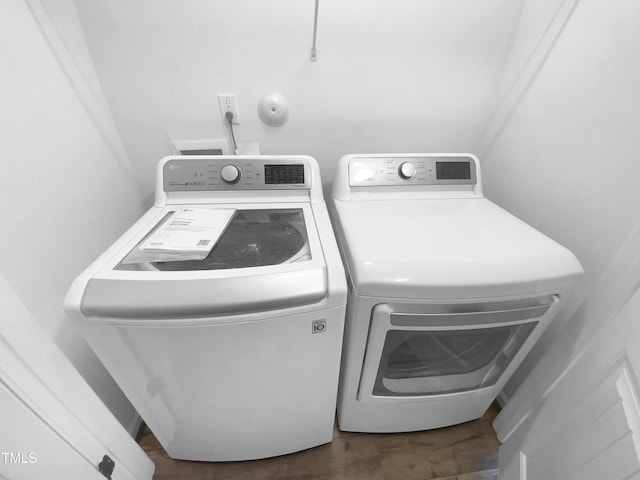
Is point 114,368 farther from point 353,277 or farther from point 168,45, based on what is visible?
point 168,45

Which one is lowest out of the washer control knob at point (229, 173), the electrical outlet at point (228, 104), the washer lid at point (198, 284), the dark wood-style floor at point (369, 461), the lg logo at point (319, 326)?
the dark wood-style floor at point (369, 461)

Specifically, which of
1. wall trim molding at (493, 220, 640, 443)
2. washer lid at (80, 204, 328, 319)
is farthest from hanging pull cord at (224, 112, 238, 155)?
wall trim molding at (493, 220, 640, 443)

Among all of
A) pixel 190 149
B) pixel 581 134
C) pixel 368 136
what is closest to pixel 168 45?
pixel 190 149

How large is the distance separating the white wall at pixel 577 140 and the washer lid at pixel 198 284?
2.95 ft

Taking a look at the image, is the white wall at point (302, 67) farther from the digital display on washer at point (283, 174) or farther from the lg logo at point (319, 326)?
the lg logo at point (319, 326)

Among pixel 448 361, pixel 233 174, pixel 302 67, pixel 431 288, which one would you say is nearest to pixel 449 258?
pixel 431 288

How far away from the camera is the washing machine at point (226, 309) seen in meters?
0.57

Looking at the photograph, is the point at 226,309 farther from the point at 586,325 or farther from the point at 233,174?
the point at 586,325

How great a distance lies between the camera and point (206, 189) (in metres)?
0.99

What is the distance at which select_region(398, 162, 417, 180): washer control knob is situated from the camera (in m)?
1.06

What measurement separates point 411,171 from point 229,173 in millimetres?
727

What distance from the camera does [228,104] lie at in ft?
3.64

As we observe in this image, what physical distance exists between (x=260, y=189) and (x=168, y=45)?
651 millimetres

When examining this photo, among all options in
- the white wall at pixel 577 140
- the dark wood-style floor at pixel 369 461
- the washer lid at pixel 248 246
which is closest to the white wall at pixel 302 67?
the white wall at pixel 577 140
